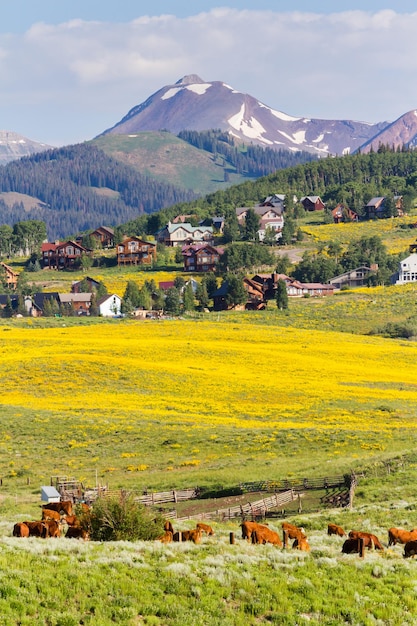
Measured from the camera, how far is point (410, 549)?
24.4m

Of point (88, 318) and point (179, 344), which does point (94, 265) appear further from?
point (179, 344)

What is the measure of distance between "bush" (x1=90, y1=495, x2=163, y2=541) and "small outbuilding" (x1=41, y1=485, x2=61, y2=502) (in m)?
11.1

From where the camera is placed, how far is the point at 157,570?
20.8 m

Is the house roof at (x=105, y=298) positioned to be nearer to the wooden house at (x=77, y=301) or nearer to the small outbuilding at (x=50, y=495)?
the wooden house at (x=77, y=301)

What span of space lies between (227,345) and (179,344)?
5064 mm

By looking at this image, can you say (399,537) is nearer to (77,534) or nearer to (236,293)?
(77,534)

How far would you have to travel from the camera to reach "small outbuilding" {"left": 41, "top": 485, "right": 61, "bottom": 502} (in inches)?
1409

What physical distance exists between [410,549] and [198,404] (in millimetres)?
39877

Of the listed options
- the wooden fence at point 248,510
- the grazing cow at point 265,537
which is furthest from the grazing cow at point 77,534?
the wooden fence at point 248,510

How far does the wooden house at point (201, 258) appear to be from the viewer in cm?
16650

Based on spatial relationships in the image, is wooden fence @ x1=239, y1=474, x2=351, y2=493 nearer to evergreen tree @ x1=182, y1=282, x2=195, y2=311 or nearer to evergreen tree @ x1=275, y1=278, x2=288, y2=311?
evergreen tree @ x1=275, y1=278, x2=288, y2=311

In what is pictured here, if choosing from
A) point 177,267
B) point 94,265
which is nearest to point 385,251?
point 177,267

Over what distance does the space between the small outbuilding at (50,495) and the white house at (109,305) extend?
96.6 m

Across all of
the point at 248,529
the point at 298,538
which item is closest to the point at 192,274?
the point at 248,529
